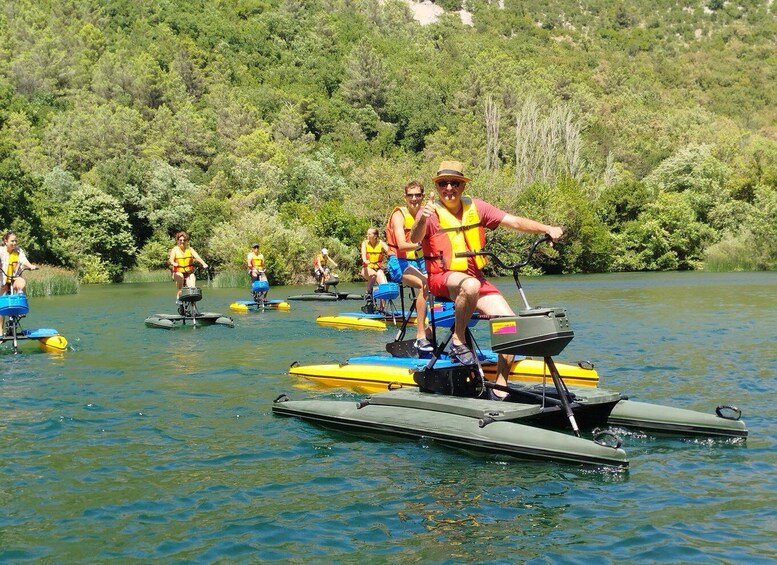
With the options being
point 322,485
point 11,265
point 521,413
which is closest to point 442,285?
point 521,413

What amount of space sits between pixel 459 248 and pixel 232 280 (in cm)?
3891

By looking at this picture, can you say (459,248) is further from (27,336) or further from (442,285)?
(27,336)

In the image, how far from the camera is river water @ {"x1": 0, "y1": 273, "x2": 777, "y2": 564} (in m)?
6.37

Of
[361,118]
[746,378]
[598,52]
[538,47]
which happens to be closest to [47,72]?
[361,118]

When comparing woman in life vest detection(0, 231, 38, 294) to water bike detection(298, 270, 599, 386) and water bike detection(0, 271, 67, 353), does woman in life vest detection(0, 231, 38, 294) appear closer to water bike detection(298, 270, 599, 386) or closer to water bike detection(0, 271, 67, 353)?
water bike detection(0, 271, 67, 353)

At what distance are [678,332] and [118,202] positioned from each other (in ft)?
163

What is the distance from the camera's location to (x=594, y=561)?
601 cm

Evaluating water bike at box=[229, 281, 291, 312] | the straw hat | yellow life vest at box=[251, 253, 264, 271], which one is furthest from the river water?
yellow life vest at box=[251, 253, 264, 271]

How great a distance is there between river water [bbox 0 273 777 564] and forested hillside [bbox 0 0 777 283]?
38.6 m

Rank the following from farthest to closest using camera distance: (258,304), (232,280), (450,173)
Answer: (232,280) → (258,304) → (450,173)

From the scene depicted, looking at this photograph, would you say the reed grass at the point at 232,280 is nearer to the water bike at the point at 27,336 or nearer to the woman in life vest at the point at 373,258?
the woman in life vest at the point at 373,258

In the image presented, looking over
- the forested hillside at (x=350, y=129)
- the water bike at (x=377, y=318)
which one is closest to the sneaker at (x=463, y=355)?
the water bike at (x=377, y=318)

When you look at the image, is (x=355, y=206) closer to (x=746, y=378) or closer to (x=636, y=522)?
(x=746, y=378)

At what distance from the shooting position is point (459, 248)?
9719 millimetres
